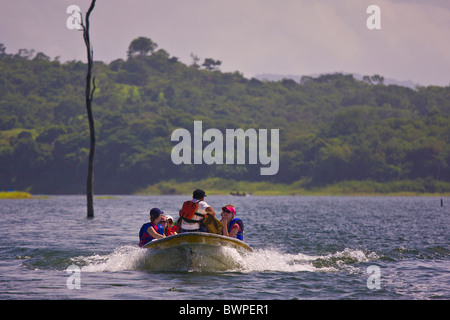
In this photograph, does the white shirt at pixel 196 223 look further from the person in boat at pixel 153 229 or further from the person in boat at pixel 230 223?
the person in boat at pixel 153 229

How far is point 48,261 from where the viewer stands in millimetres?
23031

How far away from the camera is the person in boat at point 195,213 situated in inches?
744

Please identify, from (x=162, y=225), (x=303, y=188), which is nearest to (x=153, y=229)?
(x=162, y=225)

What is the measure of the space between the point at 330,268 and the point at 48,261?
9580 millimetres

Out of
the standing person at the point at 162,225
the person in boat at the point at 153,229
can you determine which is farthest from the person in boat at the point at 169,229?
the person in boat at the point at 153,229

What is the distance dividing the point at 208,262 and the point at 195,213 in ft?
5.01

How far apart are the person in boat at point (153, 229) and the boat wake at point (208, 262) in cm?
42

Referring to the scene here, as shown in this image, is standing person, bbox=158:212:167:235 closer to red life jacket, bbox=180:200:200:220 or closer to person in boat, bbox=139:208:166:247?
person in boat, bbox=139:208:166:247

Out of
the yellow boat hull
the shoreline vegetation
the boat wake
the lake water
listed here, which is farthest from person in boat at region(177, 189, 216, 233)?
the shoreline vegetation

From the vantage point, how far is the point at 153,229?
66.1ft

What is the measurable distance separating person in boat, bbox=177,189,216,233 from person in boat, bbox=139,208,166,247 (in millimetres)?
1288

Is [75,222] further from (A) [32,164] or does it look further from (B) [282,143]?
(B) [282,143]

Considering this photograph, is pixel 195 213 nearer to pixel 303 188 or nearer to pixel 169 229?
pixel 169 229

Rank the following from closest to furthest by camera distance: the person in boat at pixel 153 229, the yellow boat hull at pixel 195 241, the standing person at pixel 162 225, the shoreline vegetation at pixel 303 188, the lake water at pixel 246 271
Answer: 1. the lake water at pixel 246 271
2. the yellow boat hull at pixel 195 241
3. the person in boat at pixel 153 229
4. the standing person at pixel 162 225
5. the shoreline vegetation at pixel 303 188
